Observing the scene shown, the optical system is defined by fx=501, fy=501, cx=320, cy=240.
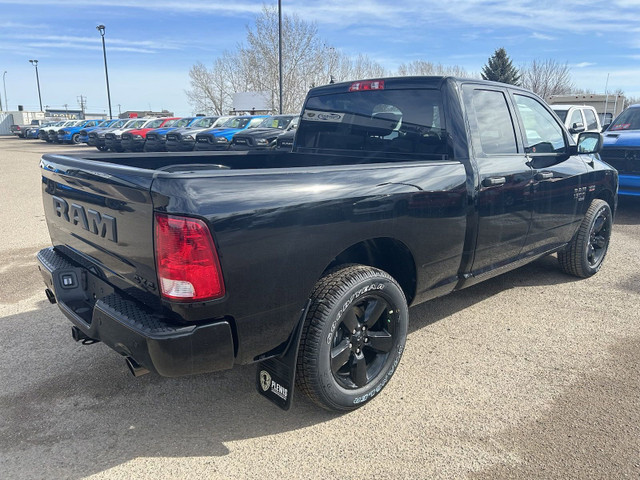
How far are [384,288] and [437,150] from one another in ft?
3.98

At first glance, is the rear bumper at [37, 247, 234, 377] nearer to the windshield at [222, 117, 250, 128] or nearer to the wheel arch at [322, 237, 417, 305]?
the wheel arch at [322, 237, 417, 305]

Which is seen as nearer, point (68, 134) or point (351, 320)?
point (351, 320)

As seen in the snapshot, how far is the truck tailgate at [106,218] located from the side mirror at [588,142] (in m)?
3.94

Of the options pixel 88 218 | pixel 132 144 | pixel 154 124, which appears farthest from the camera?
pixel 154 124

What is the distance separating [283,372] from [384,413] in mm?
740

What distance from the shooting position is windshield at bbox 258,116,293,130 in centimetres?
1723

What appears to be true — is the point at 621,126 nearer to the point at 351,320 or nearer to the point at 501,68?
the point at 351,320

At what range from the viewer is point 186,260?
215 centimetres

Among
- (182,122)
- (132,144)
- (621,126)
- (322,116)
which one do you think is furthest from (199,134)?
(322,116)

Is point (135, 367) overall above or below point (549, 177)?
below

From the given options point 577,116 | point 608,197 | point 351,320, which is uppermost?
point 577,116

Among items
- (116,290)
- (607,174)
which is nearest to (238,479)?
(116,290)

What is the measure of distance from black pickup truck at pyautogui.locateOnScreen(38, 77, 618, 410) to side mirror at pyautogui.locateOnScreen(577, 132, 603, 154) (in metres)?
0.01

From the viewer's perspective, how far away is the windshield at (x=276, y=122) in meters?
17.2
